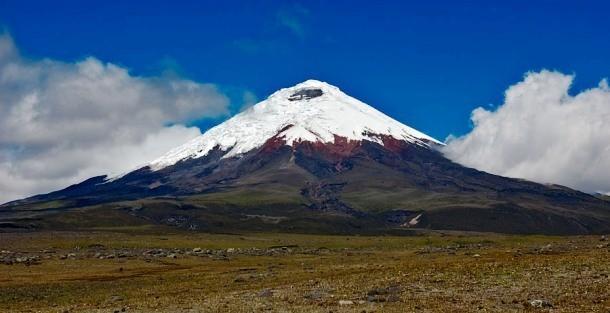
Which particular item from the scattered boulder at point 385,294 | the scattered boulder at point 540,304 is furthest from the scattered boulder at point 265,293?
the scattered boulder at point 540,304

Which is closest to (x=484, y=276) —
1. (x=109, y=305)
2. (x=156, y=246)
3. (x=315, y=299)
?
(x=315, y=299)

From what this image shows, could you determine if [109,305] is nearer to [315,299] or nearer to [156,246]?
[315,299]

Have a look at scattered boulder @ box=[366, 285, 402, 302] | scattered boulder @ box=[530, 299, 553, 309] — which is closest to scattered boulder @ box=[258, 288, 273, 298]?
scattered boulder @ box=[366, 285, 402, 302]

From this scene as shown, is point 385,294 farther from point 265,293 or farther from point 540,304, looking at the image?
point 540,304

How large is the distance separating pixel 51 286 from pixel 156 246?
345 feet

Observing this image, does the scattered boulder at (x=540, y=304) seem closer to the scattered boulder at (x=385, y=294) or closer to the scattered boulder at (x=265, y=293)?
the scattered boulder at (x=385, y=294)

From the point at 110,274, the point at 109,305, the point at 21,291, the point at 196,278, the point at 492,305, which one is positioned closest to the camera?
the point at 492,305

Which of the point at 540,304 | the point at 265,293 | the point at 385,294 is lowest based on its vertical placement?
the point at 540,304

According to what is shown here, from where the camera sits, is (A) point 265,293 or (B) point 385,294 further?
(A) point 265,293

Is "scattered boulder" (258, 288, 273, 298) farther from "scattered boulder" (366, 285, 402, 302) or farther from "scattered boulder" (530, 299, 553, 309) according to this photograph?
"scattered boulder" (530, 299, 553, 309)

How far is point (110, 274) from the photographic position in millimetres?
93062

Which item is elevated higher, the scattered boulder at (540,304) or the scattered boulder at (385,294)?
the scattered boulder at (385,294)

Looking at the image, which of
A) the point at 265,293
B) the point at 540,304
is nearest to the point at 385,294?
the point at 265,293

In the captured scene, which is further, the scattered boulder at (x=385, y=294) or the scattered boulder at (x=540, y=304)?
the scattered boulder at (x=385, y=294)
